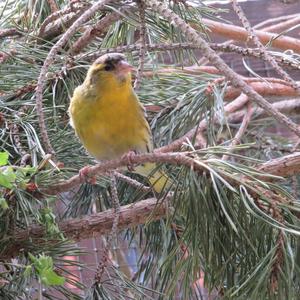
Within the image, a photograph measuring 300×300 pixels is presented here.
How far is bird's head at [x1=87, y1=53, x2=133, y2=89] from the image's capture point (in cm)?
146

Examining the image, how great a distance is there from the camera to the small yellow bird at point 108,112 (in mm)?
1475

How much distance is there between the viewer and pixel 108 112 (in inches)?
59.7

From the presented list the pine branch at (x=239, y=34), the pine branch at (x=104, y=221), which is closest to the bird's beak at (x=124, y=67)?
the pine branch at (x=104, y=221)

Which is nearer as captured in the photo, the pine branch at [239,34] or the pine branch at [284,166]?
the pine branch at [284,166]

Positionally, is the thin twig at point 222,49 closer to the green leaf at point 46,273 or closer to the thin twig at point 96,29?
the thin twig at point 96,29

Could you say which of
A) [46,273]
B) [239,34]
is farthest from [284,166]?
[239,34]

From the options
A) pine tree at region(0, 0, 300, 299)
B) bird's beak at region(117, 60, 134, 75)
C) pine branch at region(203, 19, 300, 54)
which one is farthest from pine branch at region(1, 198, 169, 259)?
pine branch at region(203, 19, 300, 54)

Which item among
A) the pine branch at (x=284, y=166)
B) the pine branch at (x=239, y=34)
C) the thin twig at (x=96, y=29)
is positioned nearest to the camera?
the pine branch at (x=284, y=166)

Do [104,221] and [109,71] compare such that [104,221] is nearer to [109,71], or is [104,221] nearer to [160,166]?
[160,166]

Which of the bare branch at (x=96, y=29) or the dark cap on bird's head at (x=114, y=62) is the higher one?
the bare branch at (x=96, y=29)

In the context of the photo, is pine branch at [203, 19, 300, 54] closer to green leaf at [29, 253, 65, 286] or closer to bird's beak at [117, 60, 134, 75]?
bird's beak at [117, 60, 134, 75]

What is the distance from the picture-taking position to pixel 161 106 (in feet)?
5.05

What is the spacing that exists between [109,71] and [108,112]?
0.09 m

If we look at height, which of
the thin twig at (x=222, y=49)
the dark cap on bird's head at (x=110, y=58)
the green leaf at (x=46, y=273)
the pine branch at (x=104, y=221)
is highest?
the thin twig at (x=222, y=49)
